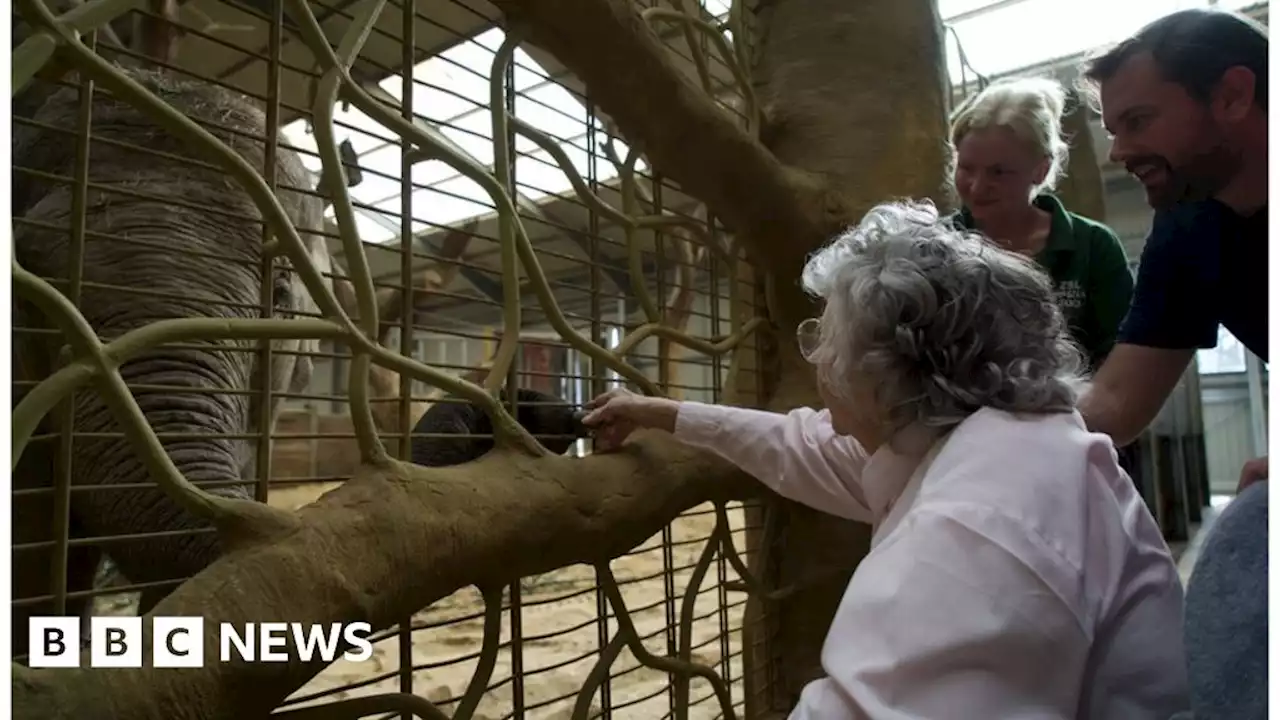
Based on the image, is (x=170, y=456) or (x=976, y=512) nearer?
(x=976, y=512)

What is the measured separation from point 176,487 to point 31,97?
1.04 m

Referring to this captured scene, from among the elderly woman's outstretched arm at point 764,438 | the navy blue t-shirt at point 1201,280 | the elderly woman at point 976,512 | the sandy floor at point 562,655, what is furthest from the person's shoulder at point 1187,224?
the sandy floor at point 562,655

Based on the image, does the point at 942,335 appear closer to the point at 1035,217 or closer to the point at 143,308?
the point at 1035,217

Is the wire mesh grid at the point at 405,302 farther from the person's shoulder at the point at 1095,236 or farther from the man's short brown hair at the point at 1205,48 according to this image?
the man's short brown hair at the point at 1205,48

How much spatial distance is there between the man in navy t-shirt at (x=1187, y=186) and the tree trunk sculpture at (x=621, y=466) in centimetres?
48

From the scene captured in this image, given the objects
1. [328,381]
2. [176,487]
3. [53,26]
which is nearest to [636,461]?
[176,487]

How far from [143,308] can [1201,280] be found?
118 cm

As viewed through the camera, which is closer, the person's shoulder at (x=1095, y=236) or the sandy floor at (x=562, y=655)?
the person's shoulder at (x=1095, y=236)

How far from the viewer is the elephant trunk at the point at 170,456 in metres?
0.93

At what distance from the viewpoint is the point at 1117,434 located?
965 mm

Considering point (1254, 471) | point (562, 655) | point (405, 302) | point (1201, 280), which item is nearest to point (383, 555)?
point (405, 302)

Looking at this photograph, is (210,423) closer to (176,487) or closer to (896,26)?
(176,487)

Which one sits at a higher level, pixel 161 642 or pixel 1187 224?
pixel 1187 224

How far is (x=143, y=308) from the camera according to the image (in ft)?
4.11
